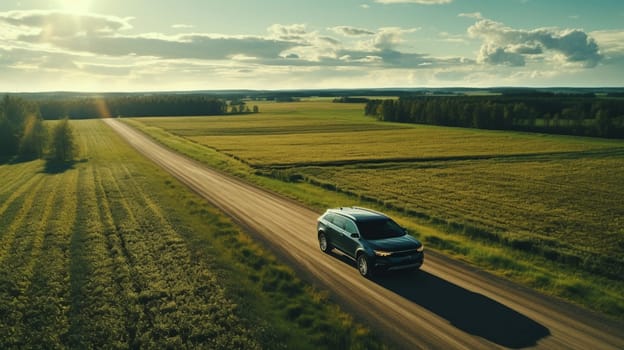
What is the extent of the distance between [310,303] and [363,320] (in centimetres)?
209

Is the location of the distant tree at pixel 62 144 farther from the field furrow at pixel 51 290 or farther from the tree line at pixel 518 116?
the tree line at pixel 518 116

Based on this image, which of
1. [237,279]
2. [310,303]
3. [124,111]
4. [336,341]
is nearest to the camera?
[336,341]

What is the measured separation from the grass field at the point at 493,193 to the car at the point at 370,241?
4.10m

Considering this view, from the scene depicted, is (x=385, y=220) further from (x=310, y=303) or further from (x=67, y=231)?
(x=67, y=231)

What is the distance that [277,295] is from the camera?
15.6m

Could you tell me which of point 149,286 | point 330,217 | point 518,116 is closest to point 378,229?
point 330,217

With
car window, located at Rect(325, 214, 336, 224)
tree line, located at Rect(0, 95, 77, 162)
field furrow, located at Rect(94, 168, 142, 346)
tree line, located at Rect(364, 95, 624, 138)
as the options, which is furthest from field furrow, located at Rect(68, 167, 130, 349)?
tree line, located at Rect(364, 95, 624, 138)

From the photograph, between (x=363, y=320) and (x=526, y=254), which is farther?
(x=526, y=254)

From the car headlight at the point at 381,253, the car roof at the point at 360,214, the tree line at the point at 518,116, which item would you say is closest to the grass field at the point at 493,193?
the car roof at the point at 360,214

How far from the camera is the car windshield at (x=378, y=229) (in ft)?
58.1

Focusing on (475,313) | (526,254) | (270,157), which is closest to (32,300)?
(475,313)

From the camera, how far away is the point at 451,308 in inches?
565

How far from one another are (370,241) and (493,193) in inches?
858

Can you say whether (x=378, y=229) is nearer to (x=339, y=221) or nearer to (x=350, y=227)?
(x=350, y=227)
